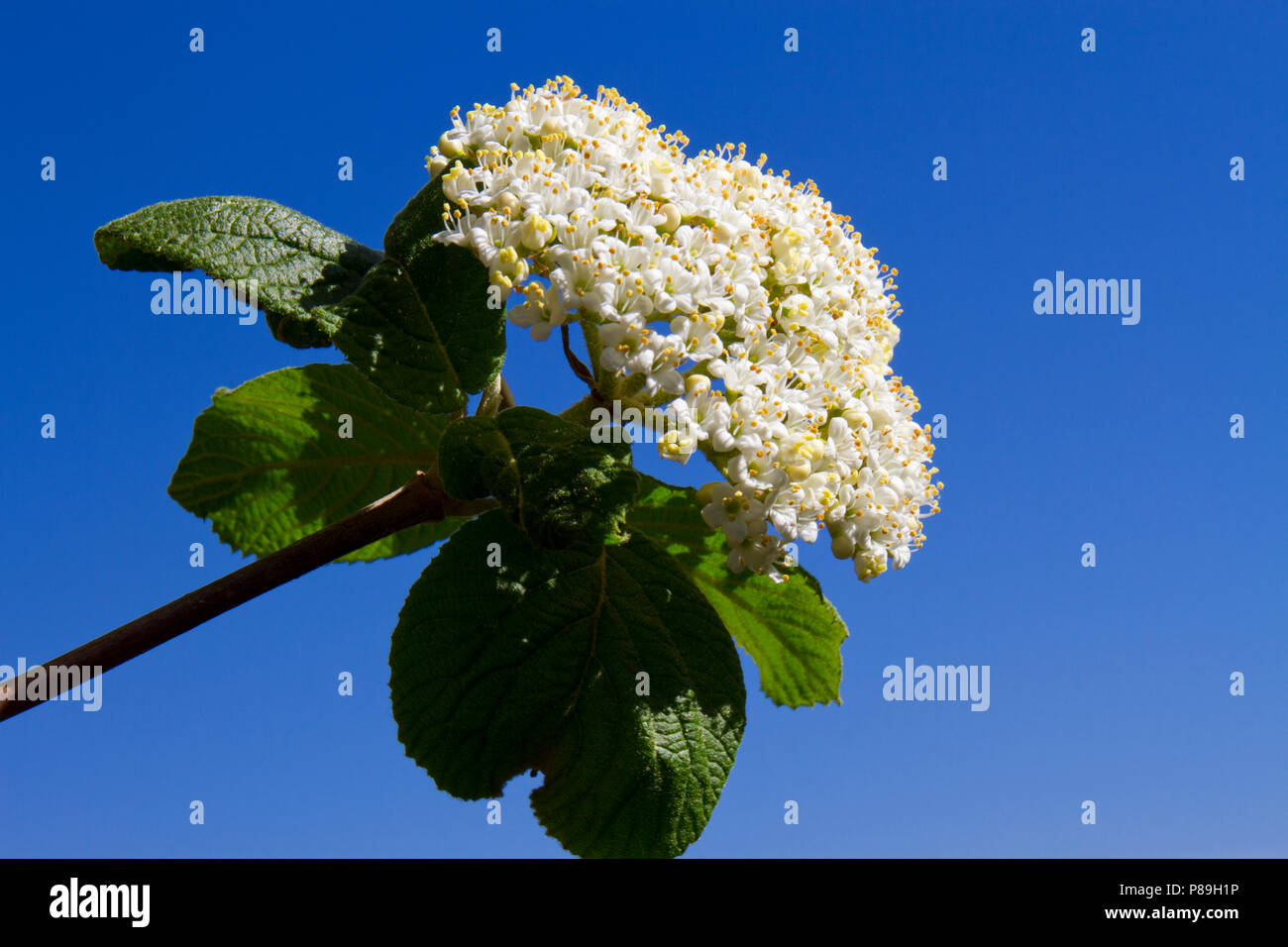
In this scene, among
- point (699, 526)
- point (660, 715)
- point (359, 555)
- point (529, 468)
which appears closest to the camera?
point (529, 468)

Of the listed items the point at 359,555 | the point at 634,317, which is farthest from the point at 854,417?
the point at 359,555

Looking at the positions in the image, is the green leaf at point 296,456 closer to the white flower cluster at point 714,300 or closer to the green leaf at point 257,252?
the green leaf at point 257,252

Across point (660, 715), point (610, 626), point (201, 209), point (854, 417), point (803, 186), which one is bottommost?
point (660, 715)

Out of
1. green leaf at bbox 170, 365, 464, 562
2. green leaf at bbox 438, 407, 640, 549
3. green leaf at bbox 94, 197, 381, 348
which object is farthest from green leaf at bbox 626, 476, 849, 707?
green leaf at bbox 94, 197, 381, 348

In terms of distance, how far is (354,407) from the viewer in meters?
2.27

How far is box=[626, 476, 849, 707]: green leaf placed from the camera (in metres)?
2.22

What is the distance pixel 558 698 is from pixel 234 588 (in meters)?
0.62

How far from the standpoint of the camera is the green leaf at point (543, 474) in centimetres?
160

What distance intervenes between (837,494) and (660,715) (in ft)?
1.79

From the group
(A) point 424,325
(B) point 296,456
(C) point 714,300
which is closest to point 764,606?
(C) point 714,300

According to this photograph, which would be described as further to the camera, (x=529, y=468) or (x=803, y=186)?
(x=803, y=186)

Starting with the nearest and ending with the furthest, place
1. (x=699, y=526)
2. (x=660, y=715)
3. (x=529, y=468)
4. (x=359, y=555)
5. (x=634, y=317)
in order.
A: (x=529, y=468) → (x=634, y=317) → (x=660, y=715) → (x=699, y=526) → (x=359, y=555)

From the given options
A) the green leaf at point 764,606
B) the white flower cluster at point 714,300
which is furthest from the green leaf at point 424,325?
the green leaf at point 764,606

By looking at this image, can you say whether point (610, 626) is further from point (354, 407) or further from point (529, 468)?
point (354, 407)
